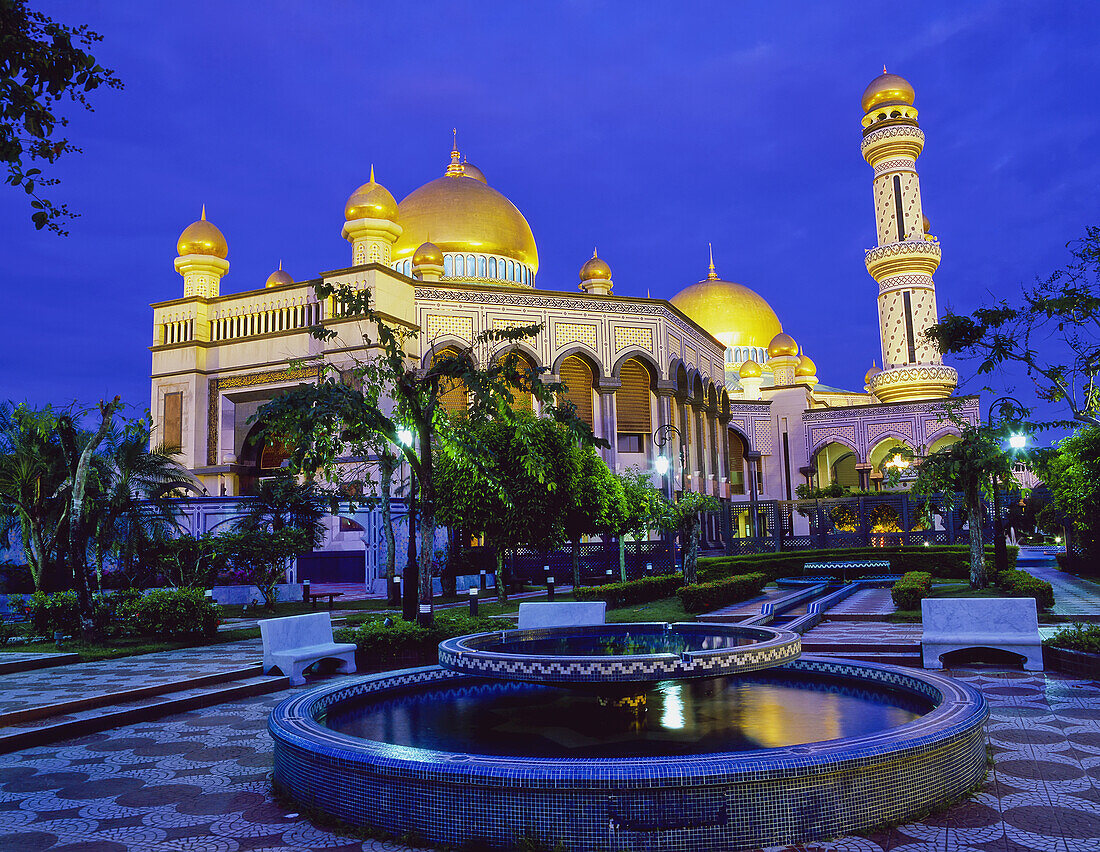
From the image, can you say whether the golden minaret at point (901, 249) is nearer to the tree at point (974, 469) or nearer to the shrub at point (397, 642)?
the tree at point (974, 469)

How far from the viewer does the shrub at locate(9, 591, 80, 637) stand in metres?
11.2

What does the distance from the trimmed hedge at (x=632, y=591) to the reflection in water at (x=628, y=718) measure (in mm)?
7757

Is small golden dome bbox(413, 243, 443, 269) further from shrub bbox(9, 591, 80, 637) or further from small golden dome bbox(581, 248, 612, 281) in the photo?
shrub bbox(9, 591, 80, 637)

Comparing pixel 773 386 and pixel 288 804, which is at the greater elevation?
pixel 773 386

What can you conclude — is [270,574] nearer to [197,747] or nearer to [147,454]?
[147,454]

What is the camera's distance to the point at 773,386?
4394 cm

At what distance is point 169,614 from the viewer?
1119 cm

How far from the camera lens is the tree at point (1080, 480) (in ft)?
54.5

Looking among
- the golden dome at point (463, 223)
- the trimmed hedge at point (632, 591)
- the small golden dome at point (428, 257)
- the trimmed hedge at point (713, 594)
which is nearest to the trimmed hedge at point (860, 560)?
the trimmed hedge at point (632, 591)

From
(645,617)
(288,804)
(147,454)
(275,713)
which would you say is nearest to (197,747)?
(275,713)

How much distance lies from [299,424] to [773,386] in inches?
1486

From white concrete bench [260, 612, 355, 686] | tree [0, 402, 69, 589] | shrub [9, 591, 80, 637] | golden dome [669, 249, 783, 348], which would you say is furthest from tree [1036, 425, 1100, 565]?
golden dome [669, 249, 783, 348]

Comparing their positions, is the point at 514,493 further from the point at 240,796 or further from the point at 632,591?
the point at 240,796

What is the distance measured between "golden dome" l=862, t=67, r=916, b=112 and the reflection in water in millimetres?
37015
